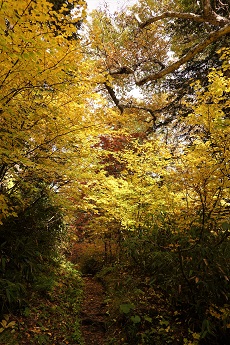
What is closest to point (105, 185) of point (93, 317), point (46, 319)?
point (93, 317)

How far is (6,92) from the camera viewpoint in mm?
2918

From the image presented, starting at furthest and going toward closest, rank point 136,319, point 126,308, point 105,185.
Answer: point 105,185 < point 126,308 < point 136,319

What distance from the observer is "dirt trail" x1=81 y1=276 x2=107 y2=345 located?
14.6ft

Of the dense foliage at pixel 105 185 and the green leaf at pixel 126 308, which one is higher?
the dense foliage at pixel 105 185

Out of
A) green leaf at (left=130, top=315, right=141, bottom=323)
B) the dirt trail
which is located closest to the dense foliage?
green leaf at (left=130, top=315, right=141, bottom=323)

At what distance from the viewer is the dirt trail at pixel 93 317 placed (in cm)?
445

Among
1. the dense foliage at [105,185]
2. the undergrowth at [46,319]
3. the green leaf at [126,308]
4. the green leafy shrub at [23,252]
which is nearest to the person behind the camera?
the dense foliage at [105,185]

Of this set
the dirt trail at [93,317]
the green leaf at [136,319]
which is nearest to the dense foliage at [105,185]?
the green leaf at [136,319]

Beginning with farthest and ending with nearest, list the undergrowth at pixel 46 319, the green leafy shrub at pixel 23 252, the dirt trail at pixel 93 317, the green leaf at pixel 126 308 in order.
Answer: the dirt trail at pixel 93 317 → the green leaf at pixel 126 308 → the green leafy shrub at pixel 23 252 → the undergrowth at pixel 46 319

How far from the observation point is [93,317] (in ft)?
17.2

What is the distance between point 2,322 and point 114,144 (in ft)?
23.6

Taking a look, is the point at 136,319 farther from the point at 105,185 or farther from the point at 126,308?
the point at 105,185

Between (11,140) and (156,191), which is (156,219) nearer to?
(156,191)

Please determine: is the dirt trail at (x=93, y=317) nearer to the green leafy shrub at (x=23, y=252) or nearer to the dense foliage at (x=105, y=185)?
the dense foliage at (x=105, y=185)
